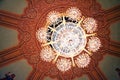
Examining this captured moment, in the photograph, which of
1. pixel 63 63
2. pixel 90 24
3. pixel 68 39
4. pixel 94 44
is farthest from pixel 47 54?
pixel 90 24

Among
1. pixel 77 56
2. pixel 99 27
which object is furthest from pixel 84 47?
pixel 99 27

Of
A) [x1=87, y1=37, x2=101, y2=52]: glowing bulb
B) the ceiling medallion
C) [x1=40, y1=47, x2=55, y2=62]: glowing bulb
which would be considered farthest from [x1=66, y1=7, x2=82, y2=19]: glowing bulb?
[x1=40, y1=47, x2=55, y2=62]: glowing bulb

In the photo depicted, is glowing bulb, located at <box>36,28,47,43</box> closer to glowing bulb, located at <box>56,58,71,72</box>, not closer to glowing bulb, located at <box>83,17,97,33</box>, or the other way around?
glowing bulb, located at <box>56,58,71,72</box>

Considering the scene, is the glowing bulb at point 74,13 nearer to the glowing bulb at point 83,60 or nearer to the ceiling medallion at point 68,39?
the ceiling medallion at point 68,39

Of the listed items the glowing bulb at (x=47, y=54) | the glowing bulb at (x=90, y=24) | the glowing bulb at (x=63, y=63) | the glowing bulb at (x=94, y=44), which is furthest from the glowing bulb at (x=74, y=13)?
the glowing bulb at (x=63, y=63)

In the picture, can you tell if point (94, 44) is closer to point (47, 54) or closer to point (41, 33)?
point (47, 54)

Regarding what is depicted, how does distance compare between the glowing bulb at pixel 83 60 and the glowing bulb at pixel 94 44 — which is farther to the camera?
the glowing bulb at pixel 83 60

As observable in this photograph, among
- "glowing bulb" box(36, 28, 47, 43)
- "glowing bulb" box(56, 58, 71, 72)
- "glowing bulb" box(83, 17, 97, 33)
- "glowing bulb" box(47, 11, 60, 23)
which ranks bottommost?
"glowing bulb" box(56, 58, 71, 72)

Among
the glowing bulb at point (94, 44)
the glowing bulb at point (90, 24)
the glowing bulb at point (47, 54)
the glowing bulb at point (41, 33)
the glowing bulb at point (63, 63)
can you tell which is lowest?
the glowing bulb at point (63, 63)
